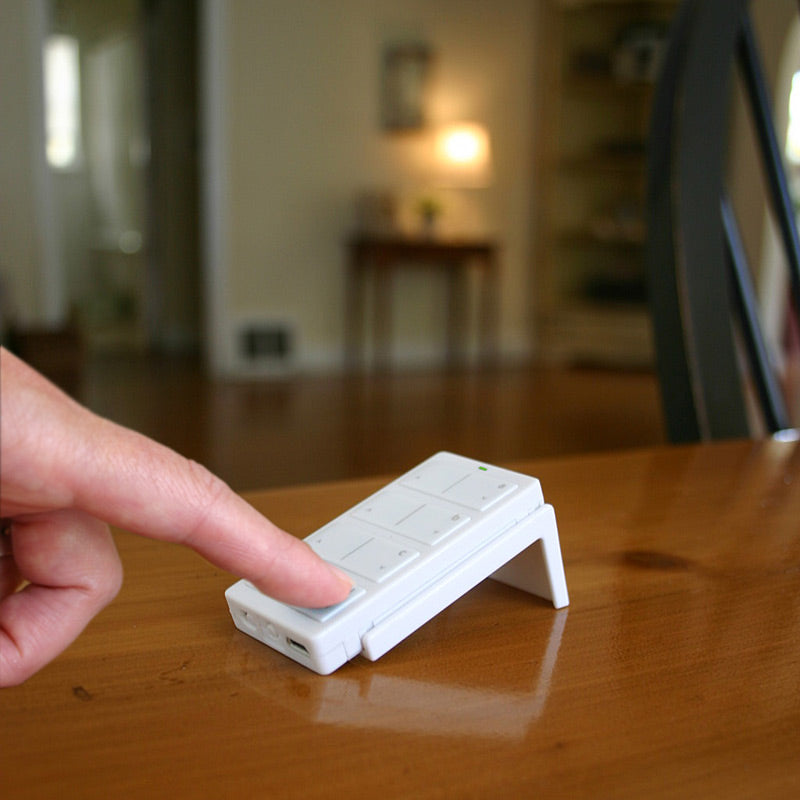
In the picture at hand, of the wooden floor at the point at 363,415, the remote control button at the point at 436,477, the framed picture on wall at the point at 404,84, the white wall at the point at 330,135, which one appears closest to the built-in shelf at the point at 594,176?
the white wall at the point at 330,135

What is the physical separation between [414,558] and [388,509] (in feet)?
0.20

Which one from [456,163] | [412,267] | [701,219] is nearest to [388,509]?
[701,219]

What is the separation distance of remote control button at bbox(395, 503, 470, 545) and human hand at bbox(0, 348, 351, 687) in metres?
0.08

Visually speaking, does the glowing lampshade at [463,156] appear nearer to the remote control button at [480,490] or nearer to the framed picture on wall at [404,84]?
the framed picture on wall at [404,84]

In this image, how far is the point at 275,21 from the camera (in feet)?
15.5

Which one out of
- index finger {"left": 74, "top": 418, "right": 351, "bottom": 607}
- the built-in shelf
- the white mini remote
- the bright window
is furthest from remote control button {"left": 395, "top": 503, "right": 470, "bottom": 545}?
the bright window

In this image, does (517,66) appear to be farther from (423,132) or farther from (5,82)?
(5,82)

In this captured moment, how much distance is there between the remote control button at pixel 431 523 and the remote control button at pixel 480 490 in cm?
1

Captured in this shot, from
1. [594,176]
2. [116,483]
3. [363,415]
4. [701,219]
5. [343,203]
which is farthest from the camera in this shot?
[594,176]

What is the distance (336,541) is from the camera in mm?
497

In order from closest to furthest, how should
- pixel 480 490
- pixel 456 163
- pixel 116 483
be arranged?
pixel 116 483 < pixel 480 490 < pixel 456 163

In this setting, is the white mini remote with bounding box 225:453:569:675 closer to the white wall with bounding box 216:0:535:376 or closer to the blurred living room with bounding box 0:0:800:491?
the blurred living room with bounding box 0:0:800:491

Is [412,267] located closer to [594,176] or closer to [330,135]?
[330,135]

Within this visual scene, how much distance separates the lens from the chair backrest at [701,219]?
105 centimetres
